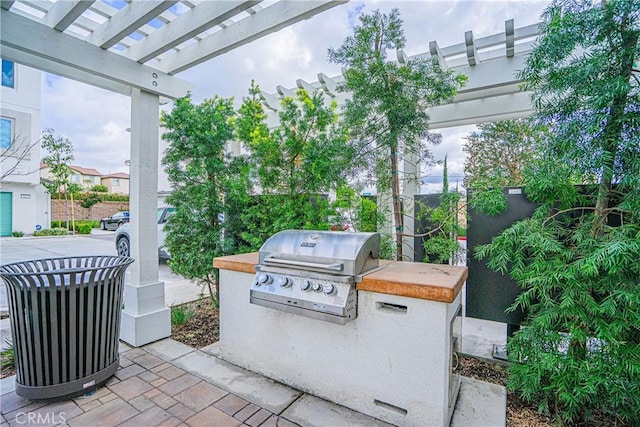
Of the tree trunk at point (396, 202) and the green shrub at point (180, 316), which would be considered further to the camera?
the green shrub at point (180, 316)

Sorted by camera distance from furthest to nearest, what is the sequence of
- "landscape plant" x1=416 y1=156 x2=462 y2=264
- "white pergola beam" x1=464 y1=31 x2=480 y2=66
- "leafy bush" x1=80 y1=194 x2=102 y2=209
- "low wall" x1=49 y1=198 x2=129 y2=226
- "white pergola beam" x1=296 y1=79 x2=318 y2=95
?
"leafy bush" x1=80 y1=194 x2=102 y2=209, "low wall" x1=49 y1=198 x2=129 y2=226, "white pergola beam" x1=296 y1=79 x2=318 y2=95, "white pergola beam" x1=464 y1=31 x2=480 y2=66, "landscape plant" x1=416 y1=156 x2=462 y2=264

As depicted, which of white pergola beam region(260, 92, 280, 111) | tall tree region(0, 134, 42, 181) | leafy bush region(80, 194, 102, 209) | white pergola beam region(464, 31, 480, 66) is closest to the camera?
white pergola beam region(464, 31, 480, 66)

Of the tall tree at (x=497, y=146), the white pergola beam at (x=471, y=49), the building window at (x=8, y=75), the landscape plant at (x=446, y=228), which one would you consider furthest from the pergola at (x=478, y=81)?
the building window at (x=8, y=75)

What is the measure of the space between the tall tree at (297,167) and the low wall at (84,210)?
17964 millimetres

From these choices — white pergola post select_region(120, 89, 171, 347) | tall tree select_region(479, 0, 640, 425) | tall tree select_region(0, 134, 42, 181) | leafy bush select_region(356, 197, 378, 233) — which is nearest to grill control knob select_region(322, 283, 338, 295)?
tall tree select_region(479, 0, 640, 425)

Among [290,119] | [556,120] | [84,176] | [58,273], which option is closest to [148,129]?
[290,119]

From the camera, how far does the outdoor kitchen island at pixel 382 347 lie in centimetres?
190

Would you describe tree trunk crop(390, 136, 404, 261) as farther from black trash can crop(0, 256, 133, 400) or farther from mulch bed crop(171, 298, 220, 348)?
black trash can crop(0, 256, 133, 400)

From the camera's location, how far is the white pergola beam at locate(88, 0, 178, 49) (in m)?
2.44

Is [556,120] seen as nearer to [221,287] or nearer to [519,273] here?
[519,273]

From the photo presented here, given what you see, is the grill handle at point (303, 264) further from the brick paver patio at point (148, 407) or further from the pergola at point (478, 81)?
the pergola at point (478, 81)

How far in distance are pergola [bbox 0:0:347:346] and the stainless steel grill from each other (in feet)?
→ 5.45

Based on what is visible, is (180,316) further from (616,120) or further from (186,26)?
(616,120)

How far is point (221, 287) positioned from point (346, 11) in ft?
10.2
